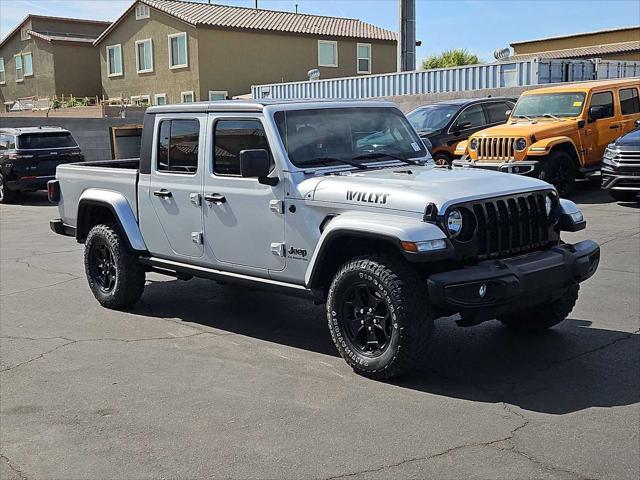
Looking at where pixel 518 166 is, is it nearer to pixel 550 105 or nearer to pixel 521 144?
pixel 521 144

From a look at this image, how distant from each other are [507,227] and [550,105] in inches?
390

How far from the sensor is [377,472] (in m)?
3.88

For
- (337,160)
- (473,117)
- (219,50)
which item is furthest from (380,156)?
(219,50)

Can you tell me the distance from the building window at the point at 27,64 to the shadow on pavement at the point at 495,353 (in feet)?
150

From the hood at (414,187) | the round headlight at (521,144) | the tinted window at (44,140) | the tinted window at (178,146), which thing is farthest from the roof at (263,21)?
the hood at (414,187)

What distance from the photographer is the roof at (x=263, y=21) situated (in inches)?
1532

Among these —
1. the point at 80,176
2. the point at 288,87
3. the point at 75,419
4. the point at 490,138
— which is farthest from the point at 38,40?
the point at 75,419

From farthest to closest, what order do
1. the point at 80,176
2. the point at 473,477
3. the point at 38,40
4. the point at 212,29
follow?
the point at 38,40, the point at 212,29, the point at 80,176, the point at 473,477

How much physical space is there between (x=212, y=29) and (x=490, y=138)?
2729cm

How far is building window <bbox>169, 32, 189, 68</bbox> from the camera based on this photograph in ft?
127

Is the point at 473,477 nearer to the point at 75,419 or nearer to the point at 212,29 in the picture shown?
the point at 75,419

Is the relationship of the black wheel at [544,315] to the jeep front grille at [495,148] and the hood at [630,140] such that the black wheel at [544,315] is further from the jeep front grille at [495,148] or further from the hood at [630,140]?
the jeep front grille at [495,148]

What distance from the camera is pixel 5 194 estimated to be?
1844cm

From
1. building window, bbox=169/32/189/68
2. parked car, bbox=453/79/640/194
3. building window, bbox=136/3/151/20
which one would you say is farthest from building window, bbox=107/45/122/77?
parked car, bbox=453/79/640/194
